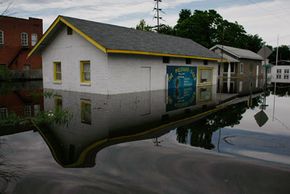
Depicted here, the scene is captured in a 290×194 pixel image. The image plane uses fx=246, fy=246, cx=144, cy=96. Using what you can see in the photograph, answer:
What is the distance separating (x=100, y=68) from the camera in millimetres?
15367

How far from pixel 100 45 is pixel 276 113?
9.76 meters

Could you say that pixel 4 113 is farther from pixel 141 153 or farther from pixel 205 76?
pixel 205 76

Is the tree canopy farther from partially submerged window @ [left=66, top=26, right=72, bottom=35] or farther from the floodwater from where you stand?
the floodwater

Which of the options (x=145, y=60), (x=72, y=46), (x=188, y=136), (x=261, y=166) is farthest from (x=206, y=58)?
(x=261, y=166)

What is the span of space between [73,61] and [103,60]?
322 cm

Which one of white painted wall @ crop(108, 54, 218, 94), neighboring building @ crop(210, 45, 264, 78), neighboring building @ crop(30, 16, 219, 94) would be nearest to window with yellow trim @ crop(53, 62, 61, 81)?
neighboring building @ crop(30, 16, 219, 94)

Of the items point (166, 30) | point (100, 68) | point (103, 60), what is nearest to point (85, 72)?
point (100, 68)

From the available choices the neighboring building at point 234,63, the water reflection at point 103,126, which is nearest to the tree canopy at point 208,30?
the neighboring building at point 234,63

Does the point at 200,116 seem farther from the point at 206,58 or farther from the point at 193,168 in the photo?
the point at 206,58

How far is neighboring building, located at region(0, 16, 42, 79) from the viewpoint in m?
32.3

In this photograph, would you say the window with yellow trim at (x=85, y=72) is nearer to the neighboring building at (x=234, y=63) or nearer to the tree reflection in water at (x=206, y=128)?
the tree reflection in water at (x=206, y=128)

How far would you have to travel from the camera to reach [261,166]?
4730mm

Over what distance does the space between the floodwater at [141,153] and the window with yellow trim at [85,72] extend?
7159 millimetres

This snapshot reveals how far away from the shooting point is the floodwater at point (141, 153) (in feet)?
13.0
